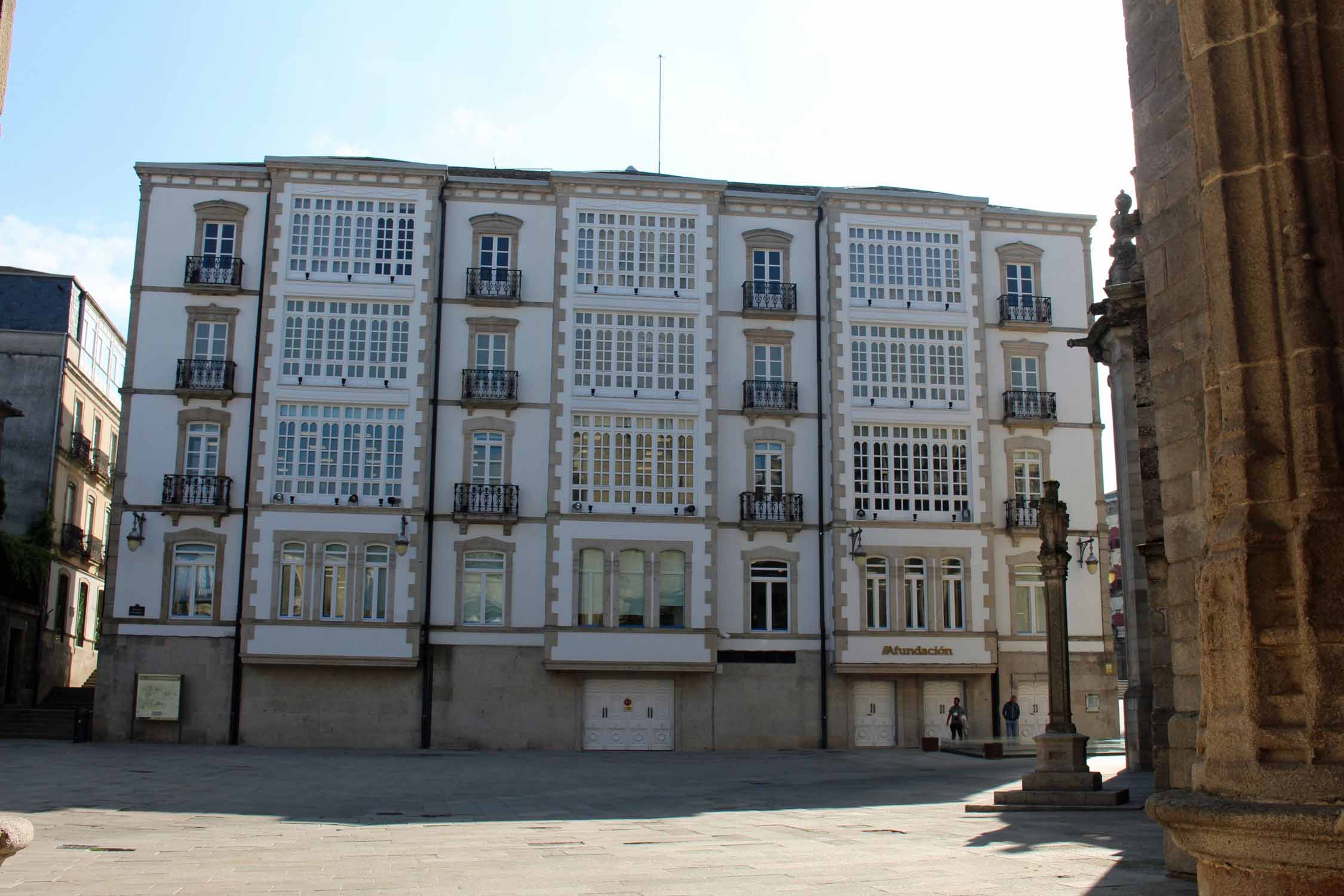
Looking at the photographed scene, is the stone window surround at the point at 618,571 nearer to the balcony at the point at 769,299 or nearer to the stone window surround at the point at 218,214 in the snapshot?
the balcony at the point at 769,299

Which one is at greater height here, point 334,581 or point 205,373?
point 205,373

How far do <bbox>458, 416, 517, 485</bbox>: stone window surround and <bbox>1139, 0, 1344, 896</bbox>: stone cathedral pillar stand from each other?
113 ft

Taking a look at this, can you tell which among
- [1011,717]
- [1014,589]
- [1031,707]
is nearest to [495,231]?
[1014,589]

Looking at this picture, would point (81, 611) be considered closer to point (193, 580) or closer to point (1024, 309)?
Answer: point (193, 580)

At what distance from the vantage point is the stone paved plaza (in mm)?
12219

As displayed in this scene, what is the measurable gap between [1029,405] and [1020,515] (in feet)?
12.6

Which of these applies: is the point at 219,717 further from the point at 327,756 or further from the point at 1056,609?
the point at 1056,609

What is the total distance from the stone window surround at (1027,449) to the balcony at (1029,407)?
1.69 feet

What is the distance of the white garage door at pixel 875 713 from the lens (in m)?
40.6

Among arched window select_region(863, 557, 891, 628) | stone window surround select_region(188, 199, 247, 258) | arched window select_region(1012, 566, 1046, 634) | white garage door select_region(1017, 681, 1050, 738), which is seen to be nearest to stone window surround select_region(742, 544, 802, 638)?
arched window select_region(863, 557, 891, 628)

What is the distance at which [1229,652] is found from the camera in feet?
18.9

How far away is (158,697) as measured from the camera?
3791 cm

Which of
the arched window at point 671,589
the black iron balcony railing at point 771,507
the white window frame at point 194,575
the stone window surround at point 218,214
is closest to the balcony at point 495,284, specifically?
the stone window surround at point 218,214

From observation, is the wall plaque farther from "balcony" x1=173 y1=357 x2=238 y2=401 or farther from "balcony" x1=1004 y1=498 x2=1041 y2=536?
"balcony" x1=1004 y1=498 x2=1041 y2=536
